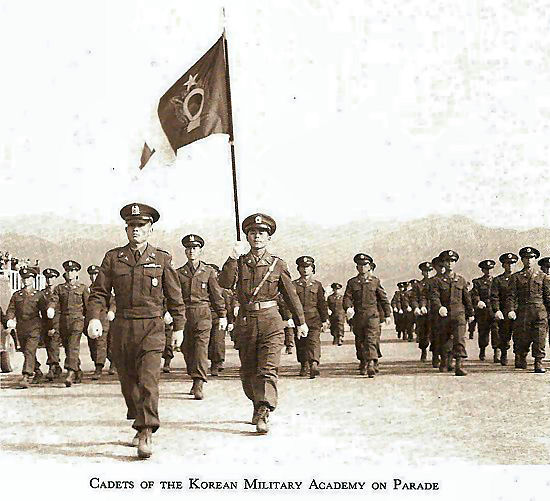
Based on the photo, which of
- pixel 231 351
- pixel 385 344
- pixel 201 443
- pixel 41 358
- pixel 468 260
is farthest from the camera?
pixel 385 344

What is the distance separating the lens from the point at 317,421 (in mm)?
8375

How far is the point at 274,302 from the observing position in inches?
320

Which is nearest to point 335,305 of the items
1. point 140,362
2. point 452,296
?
point 452,296

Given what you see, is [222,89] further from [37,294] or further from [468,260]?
[468,260]

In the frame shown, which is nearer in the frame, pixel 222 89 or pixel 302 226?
pixel 222 89

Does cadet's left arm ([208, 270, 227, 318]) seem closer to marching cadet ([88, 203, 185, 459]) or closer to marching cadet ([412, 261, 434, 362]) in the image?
marching cadet ([88, 203, 185, 459])

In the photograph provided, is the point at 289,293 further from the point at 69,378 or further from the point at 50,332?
the point at 50,332

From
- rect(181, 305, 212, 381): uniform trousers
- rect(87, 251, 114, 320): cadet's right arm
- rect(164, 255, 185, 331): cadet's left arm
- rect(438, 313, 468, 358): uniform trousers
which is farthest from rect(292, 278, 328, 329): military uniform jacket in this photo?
rect(87, 251, 114, 320): cadet's right arm

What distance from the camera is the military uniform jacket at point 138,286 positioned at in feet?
23.1

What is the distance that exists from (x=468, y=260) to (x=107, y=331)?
731cm

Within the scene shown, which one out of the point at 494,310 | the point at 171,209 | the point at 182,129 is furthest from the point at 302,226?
the point at 182,129

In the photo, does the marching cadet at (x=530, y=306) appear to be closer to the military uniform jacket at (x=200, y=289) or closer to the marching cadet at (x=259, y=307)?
the military uniform jacket at (x=200, y=289)

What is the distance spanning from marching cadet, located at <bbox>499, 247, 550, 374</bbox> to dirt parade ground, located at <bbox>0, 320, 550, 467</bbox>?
0.40m

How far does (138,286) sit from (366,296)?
18.5ft
